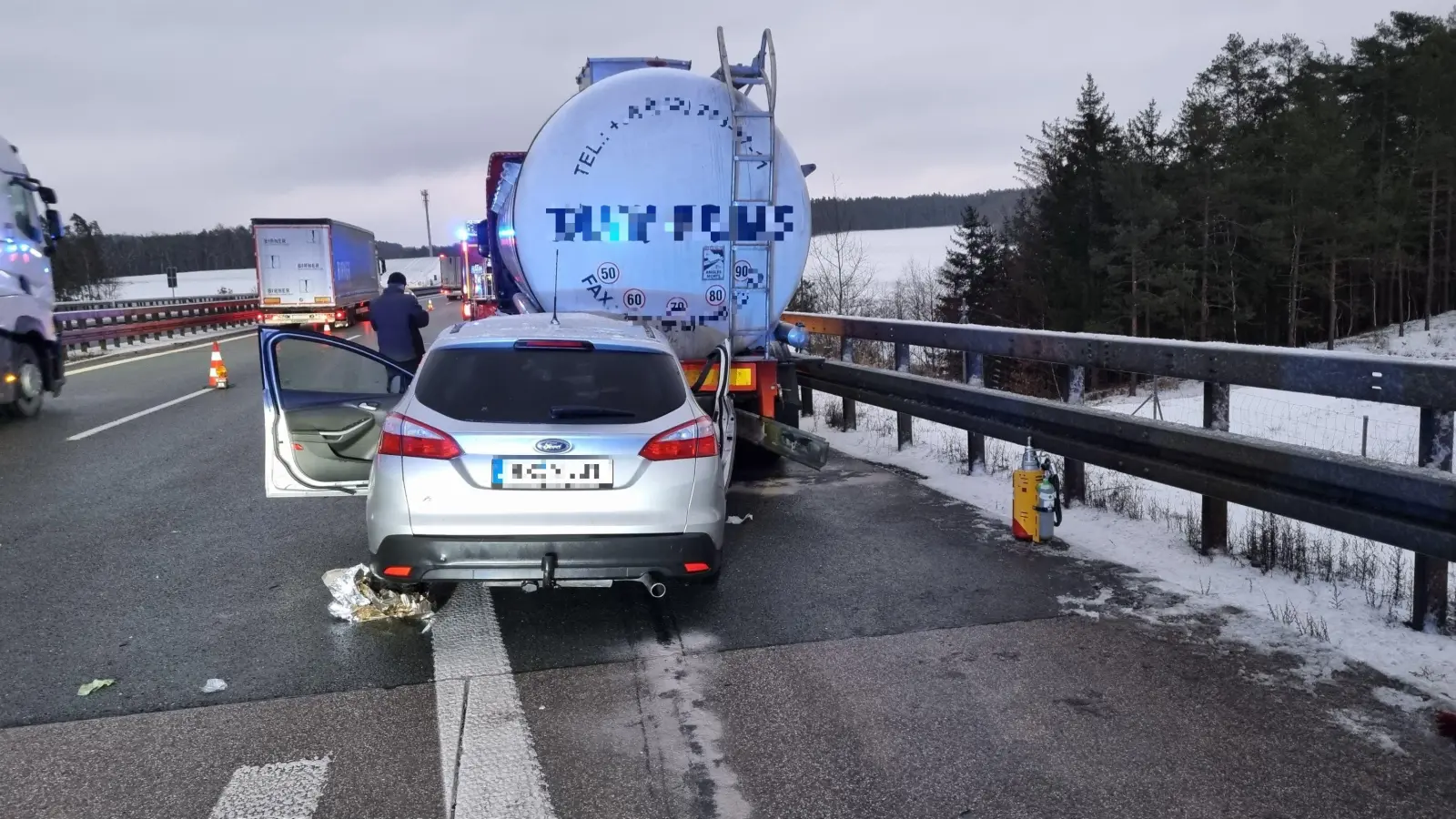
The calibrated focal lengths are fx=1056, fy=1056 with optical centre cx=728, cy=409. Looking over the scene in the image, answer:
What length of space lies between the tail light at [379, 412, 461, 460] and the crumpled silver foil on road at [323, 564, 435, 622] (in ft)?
3.18

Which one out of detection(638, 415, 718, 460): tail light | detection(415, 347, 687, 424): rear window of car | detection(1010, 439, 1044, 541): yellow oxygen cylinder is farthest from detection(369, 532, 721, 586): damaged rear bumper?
detection(1010, 439, 1044, 541): yellow oxygen cylinder

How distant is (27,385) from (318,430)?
864cm

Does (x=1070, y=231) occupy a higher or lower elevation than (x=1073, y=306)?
higher

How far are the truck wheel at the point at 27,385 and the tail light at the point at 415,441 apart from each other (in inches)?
393

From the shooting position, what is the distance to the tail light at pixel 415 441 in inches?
184

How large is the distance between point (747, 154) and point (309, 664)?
16.0 ft

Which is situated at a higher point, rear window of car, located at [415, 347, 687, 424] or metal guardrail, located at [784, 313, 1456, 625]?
rear window of car, located at [415, 347, 687, 424]

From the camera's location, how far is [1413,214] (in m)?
55.1

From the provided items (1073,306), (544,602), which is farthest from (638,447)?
(1073,306)

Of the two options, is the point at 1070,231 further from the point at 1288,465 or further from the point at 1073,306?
the point at 1288,465

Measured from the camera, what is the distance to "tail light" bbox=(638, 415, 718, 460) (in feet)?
15.6

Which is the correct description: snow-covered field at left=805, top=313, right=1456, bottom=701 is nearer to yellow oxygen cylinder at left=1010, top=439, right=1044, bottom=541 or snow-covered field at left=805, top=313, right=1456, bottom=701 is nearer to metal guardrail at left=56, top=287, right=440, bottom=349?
yellow oxygen cylinder at left=1010, top=439, right=1044, bottom=541

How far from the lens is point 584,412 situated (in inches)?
190

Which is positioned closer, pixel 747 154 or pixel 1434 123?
pixel 747 154
